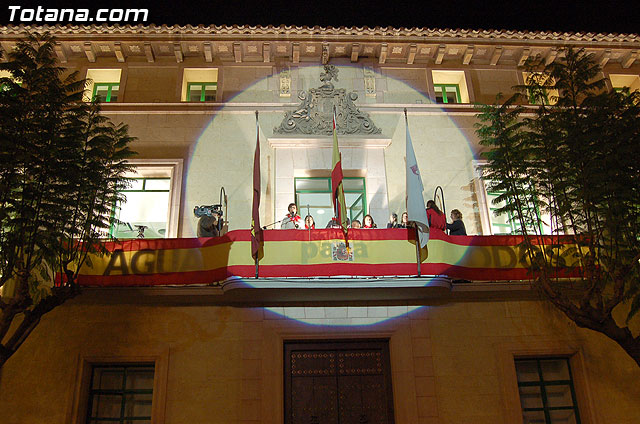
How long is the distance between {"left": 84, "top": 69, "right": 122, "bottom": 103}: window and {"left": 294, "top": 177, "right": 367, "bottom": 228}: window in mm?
6451

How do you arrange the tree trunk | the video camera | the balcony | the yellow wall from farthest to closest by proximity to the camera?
the video camera, the balcony, the yellow wall, the tree trunk

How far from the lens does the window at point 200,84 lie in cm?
1683

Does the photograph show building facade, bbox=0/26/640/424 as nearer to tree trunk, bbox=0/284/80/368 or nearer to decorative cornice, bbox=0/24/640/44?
decorative cornice, bbox=0/24/640/44

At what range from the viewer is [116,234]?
14672 mm

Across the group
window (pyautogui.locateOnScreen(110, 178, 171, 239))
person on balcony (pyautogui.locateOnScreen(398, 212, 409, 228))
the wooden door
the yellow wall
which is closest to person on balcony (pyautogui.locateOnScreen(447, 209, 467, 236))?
person on balcony (pyautogui.locateOnScreen(398, 212, 409, 228))

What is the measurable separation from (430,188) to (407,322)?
4.04 metres

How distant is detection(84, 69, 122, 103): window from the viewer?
1667 cm

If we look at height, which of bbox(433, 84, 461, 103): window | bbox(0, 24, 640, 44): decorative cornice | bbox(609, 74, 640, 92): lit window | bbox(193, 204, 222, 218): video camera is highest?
bbox(0, 24, 640, 44): decorative cornice

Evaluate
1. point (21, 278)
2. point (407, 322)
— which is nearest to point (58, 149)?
point (21, 278)

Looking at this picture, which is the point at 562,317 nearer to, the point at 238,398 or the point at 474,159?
the point at 474,159

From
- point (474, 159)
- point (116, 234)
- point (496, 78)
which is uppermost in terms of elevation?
point (496, 78)

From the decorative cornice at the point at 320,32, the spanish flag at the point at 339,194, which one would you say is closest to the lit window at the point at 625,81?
the decorative cornice at the point at 320,32

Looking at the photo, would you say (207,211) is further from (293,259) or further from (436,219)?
(436,219)

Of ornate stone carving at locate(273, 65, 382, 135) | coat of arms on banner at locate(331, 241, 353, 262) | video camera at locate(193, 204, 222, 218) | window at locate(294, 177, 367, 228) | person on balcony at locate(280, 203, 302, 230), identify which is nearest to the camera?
coat of arms on banner at locate(331, 241, 353, 262)
